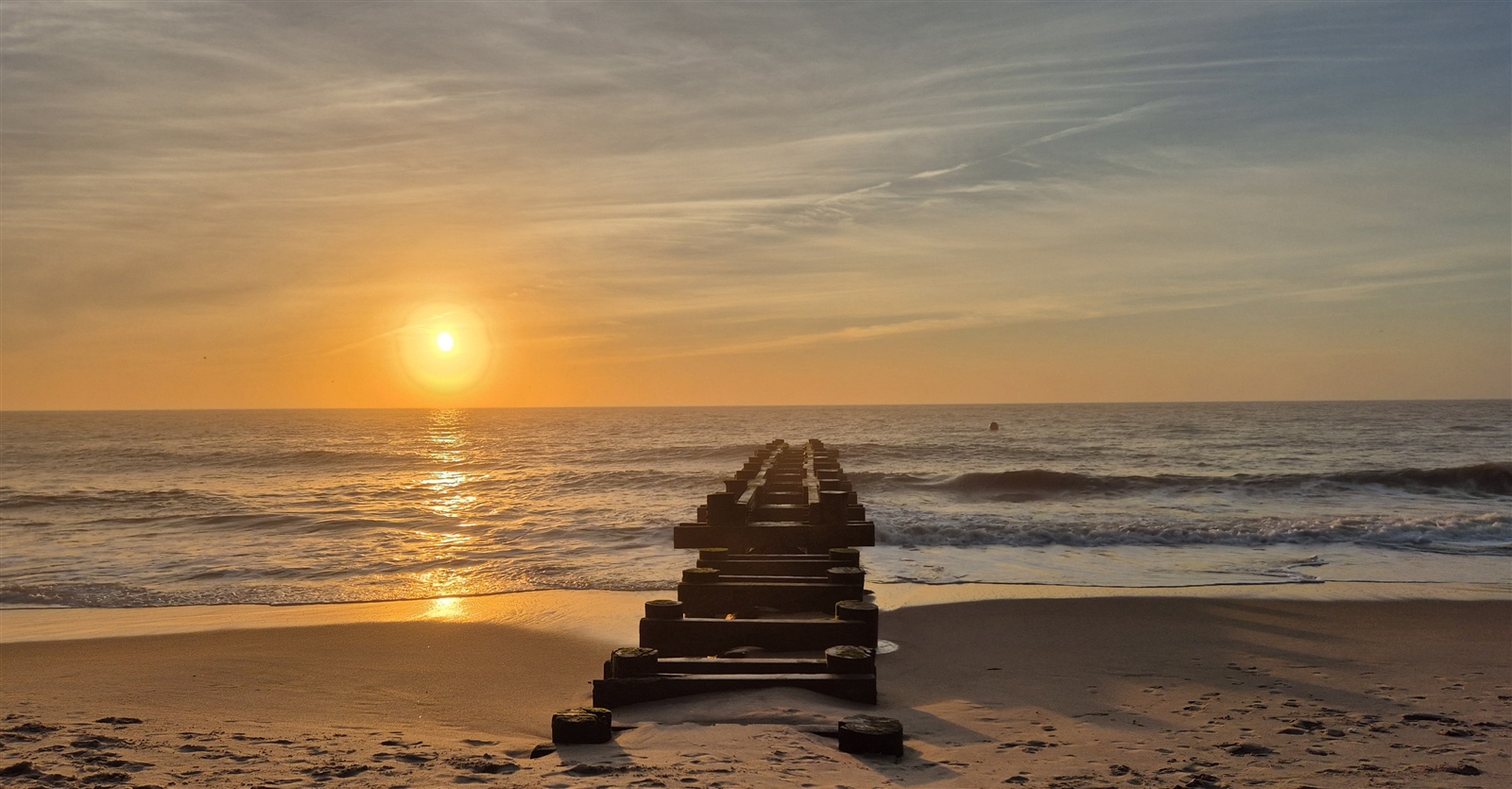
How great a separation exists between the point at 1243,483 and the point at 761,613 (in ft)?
103

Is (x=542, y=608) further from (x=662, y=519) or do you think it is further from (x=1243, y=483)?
(x=1243, y=483)

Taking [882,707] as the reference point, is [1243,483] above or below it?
below

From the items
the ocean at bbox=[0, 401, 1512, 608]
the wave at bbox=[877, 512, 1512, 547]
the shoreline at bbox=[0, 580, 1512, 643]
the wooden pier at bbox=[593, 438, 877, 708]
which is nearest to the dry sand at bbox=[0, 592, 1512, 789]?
the wooden pier at bbox=[593, 438, 877, 708]

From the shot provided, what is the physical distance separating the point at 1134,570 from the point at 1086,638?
661cm

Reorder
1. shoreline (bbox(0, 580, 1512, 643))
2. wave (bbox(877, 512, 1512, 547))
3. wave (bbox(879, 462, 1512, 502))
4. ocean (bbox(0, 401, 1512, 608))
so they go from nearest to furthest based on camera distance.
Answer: shoreline (bbox(0, 580, 1512, 643)) < ocean (bbox(0, 401, 1512, 608)) < wave (bbox(877, 512, 1512, 547)) < wave (bbox(879, 462, 1512, 502))

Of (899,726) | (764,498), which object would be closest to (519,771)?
(899,726)

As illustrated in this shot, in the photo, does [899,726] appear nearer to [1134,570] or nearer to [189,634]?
[189,634]

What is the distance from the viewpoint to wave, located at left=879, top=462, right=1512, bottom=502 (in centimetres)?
3300

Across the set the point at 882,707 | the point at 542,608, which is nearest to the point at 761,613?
the point at 882,707

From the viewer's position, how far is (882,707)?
20.4 feet

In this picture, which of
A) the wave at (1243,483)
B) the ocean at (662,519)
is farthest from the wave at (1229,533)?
the wave at (1243,483)

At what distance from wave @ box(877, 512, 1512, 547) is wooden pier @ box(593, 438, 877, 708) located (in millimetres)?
9282

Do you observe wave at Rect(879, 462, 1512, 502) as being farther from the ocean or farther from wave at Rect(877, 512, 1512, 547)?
wave at Rect(877, 512, 1512, 547)

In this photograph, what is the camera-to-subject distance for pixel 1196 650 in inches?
344
